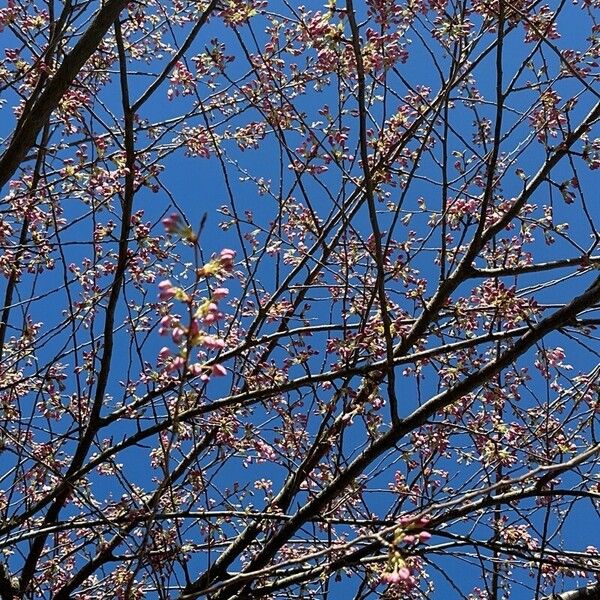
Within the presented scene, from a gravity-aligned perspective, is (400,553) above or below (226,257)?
below

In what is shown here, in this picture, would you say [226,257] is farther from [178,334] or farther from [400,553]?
[400,553]

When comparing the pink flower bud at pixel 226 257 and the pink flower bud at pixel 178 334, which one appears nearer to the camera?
the pink flower bud at pixel 178 334

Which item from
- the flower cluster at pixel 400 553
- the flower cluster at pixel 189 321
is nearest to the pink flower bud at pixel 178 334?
the flower cluster at pixel 189 321

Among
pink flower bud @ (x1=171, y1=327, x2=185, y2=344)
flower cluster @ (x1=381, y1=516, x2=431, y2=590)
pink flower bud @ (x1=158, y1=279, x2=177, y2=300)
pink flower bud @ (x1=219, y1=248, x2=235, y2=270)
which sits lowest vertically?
flower cluster @ (x1=381, y1=516, x2=431, y2=590)

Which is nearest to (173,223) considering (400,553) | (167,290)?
(167,290)

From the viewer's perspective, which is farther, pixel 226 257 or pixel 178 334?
pixel 226 257

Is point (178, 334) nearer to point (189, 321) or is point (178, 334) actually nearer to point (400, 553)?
point (189, 321)

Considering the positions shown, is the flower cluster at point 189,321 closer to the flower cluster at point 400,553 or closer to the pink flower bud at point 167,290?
the pink flower bud at point 167,290

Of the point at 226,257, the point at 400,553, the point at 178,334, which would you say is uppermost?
the point at 226,257

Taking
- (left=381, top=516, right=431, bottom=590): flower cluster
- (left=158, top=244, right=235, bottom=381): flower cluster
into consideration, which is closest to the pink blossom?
(left=158, top=244, right=235, bottom=381): flower cluster

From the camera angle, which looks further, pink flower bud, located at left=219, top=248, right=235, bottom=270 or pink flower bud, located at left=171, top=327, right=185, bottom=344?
pink flower bud, located at left=219, top=248, right=235, bottom=270

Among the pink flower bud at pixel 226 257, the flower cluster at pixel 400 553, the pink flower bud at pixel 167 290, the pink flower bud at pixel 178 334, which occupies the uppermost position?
the pink flower bud at pixel 226 257

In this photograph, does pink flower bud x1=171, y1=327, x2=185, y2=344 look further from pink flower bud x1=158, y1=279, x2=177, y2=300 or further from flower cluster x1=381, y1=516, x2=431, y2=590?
flower cluster x1=381, y1=516, x2=431, y2=590

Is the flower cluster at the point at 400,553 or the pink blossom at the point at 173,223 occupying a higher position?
the pink blossom at the point at 173,223
